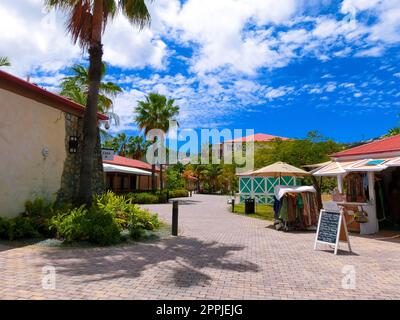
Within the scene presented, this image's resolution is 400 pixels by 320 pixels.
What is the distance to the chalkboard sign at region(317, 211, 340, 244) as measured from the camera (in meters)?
8.27

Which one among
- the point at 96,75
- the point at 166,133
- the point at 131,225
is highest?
the point at 166,133

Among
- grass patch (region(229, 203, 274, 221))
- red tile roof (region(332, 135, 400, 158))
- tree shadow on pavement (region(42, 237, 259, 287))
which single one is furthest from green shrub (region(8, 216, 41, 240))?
red tile roof (region(332, 135, 400, 158))

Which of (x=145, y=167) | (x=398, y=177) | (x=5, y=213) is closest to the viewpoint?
(x=5, y=213)

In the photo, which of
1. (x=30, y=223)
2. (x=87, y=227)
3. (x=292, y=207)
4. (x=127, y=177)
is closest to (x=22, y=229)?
(x=30, y=223)

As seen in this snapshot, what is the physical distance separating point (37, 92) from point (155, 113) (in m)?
19.5

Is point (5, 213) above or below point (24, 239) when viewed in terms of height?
above

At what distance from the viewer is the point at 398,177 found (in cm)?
1389

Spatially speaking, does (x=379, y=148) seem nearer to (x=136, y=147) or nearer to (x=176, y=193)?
(x=176, y=193)

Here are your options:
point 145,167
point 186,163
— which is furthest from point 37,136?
point 186,163

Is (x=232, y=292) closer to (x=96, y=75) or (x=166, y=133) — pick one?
(x=96, y=75)

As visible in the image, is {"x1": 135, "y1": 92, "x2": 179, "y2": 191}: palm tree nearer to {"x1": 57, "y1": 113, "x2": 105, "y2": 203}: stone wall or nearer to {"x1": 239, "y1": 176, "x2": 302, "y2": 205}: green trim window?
{"x1": 239, "y1": 176, "x2": 302, "y2": 205}: green trim window

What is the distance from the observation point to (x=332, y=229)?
838cm

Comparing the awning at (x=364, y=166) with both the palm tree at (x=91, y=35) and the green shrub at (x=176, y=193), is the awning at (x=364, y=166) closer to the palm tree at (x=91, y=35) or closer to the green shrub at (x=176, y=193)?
the palm tree at (x=91, y=35)

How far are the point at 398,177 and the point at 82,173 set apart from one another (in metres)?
12.7
